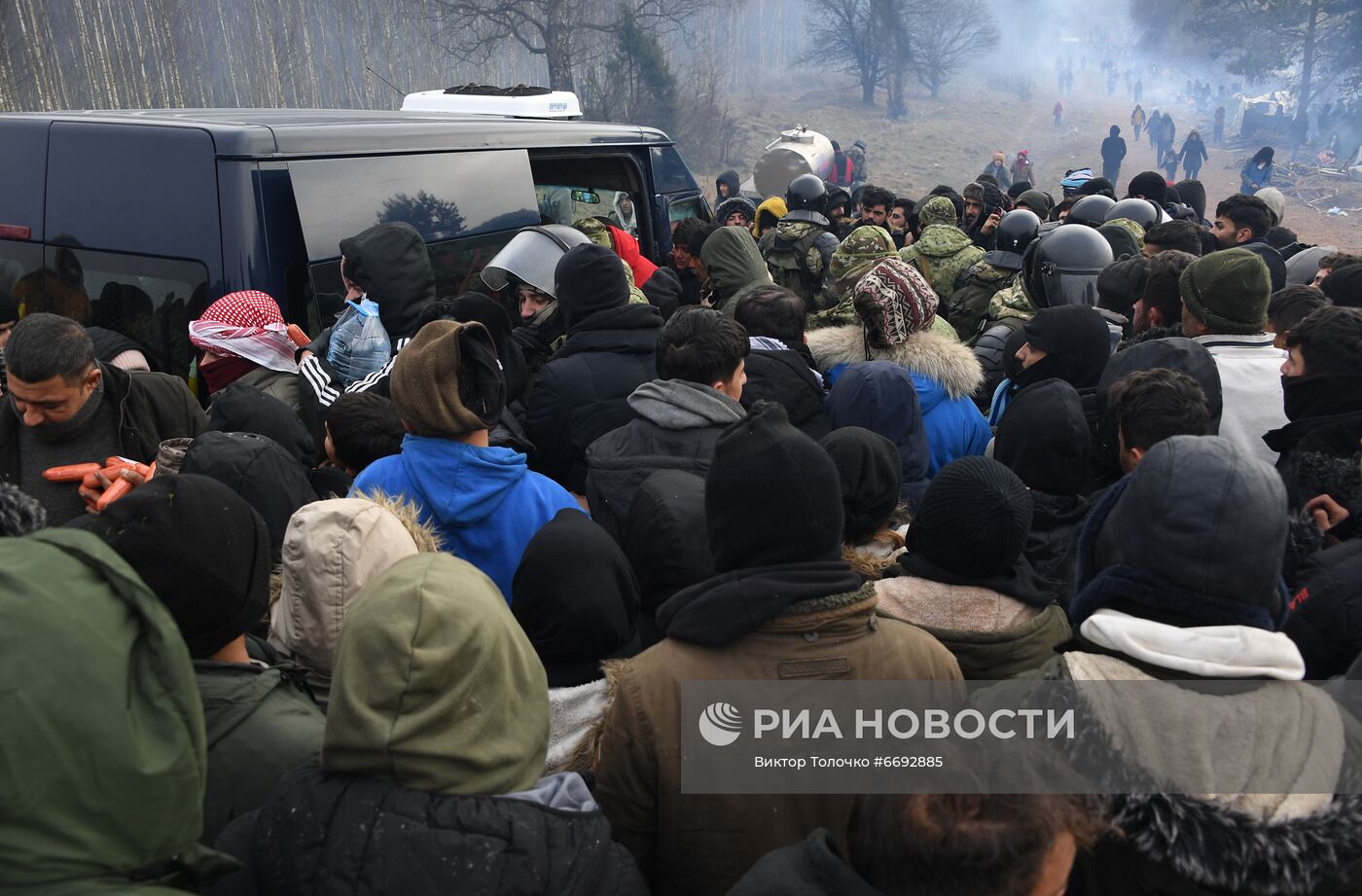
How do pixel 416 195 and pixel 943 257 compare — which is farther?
pixel 943 257

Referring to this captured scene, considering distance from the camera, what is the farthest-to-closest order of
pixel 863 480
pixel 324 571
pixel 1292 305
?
pixel 1292 305 → pixel 863 480 → pixel 324 571

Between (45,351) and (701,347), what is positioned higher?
(45,351)

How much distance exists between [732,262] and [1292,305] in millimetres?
2806

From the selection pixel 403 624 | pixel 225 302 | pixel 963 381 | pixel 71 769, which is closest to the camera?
pixel 71 769

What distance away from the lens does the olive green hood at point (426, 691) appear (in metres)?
1.46

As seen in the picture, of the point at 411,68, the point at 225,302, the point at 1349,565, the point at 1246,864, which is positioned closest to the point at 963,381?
the point at 1349,565

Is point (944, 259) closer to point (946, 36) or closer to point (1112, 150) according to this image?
point (1112, 150)

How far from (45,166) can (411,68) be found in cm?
1883

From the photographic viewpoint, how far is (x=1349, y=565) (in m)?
2.48

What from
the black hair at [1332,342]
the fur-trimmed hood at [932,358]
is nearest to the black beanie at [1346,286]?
the black hair at [1332,342]

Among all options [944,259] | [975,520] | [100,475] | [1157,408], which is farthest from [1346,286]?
[100,475]

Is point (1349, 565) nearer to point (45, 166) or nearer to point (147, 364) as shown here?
point (147, 364)

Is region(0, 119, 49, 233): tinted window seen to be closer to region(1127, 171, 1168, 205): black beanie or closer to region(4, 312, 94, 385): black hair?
region(4, 312, 94, 385): black hair

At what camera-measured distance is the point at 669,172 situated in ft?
24.8
